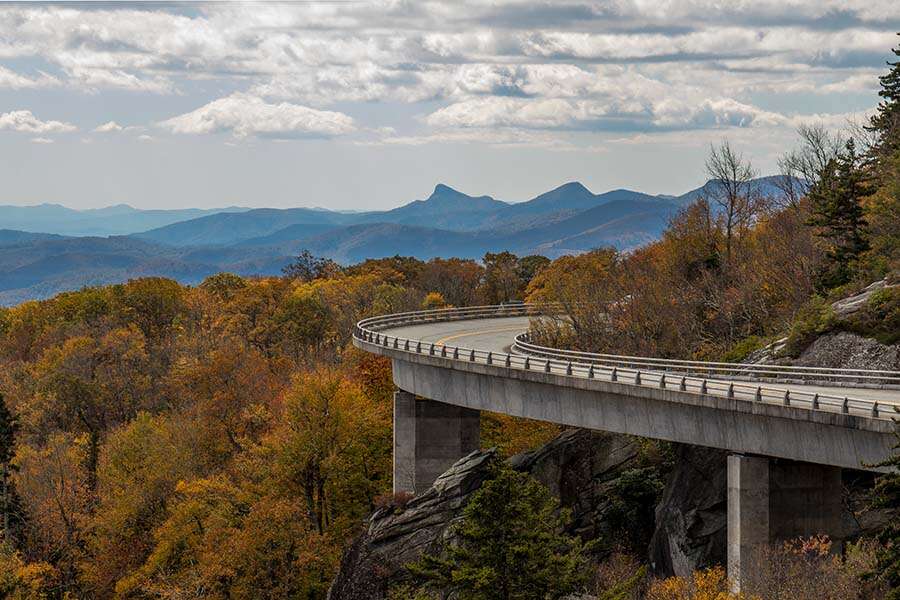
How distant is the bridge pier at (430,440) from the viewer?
70938mm

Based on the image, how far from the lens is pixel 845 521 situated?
49500 mm

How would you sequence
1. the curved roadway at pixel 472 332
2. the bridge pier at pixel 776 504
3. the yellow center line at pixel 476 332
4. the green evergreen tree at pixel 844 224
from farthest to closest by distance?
the yellow center line at pixel 476 332
the curved roadway at pixel 472 332
the green evergreen tree at pixel 844 224
the bridge pier at pixel 776 504

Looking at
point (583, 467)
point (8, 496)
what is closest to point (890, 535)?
point (583, 467)

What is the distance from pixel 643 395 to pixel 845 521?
330 inches

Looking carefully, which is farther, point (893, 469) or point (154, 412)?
point (154, 412)

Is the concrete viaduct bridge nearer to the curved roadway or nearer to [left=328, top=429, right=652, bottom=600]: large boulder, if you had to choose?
the curved roadway

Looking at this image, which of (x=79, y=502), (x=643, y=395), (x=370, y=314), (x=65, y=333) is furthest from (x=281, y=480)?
(x=65, y=333)

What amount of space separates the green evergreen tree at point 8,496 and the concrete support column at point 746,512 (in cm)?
4978

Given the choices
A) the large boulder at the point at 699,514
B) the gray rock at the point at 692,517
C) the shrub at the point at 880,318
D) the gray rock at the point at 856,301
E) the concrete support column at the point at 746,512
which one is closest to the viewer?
the concrete support column at the point at 746,512

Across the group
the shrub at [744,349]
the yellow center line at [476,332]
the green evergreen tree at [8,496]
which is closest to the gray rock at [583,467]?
the shrub at [744,349]

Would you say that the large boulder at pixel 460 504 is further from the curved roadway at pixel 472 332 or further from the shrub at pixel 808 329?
the shrub at pixel 808 329

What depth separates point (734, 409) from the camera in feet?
149

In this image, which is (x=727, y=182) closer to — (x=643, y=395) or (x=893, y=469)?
(x=643, y=395)

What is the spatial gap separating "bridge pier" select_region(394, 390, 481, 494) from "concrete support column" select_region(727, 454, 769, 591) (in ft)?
87.2
